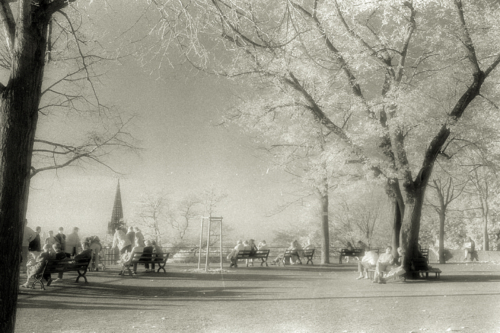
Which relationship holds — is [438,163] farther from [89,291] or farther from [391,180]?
[89,291]

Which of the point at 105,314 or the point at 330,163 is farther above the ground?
the point at 330,163

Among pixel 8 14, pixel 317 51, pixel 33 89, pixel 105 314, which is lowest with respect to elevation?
pixel 105 314

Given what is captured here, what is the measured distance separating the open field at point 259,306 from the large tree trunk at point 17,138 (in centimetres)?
251

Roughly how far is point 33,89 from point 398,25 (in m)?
13.9

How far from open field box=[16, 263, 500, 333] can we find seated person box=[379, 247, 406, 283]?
0.94 feet

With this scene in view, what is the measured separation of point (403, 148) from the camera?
1612 cm

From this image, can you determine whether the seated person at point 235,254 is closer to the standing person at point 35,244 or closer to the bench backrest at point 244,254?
the bench backrest at point 244,254

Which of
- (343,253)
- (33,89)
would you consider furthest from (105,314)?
(343,253)

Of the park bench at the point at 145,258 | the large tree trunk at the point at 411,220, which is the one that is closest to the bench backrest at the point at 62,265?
the park bench at the point at 145,258

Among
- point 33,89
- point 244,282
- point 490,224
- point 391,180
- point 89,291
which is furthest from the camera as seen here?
point 490,224

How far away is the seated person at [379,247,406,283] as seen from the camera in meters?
15.5

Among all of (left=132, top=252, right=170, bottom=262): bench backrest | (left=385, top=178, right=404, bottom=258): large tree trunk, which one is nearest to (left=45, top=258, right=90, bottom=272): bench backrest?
(left=132, top=252, right=170, bottom=262): bench backrest

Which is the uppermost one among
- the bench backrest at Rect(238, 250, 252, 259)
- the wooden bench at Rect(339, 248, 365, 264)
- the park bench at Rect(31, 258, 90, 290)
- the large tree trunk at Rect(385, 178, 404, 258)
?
the large tree trunk at Rect(385, 178, 404, 258)

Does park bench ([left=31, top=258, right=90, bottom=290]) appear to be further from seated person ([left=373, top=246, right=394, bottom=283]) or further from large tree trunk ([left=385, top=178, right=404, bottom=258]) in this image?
large tree trunk ([left=385, top=178, right=404, bottom=258])
